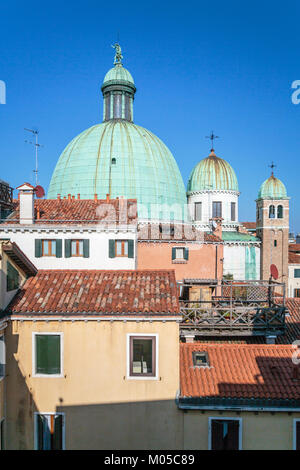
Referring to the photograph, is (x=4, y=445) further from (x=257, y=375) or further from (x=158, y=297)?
(x=257, y=375)

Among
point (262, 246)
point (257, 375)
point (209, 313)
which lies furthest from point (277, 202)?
point (257, 375)

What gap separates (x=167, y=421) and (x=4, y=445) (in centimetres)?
494

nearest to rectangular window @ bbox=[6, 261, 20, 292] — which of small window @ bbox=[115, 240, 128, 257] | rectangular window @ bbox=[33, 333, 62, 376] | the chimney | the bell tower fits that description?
rectangular window @ bbox=[33, 333, 62, 376]

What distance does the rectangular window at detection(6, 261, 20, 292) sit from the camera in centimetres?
1143

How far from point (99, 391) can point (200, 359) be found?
3.65 meters

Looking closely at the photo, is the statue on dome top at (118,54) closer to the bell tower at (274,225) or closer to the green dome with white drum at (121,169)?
the green dome with white drum at (121,169)

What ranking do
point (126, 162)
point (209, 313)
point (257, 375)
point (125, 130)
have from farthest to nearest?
point (125, 130)
point (126, 162)
point (209, 313)
point (257, 375)

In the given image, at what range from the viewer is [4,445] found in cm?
1075

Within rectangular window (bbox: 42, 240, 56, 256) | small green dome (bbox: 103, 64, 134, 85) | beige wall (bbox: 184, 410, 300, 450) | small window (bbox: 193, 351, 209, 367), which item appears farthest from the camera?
small green dome (bbox: 103, 64, 134, 85)

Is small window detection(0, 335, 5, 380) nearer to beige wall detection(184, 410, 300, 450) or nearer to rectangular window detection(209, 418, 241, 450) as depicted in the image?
beige wall detection(184, 410, 300, 450)

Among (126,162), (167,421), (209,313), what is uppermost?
(126,162)

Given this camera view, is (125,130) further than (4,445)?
Yes

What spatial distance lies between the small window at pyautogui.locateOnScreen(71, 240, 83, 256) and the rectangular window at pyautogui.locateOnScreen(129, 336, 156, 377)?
993 centimetres

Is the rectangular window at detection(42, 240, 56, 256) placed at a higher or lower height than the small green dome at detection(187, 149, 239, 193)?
lower
